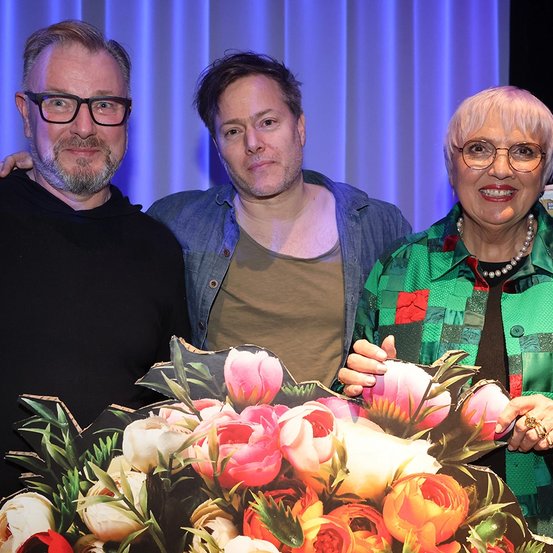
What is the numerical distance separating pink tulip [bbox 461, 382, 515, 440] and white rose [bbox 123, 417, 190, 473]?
1.56 ft

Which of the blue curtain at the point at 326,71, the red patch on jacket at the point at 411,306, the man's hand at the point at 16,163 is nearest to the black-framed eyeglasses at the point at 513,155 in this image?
the red patch on jacket at the point at 411,306

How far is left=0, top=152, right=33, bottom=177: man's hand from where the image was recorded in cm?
197

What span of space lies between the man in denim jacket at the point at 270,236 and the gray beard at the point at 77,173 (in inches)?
11.9

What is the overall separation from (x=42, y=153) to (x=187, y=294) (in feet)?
1.59

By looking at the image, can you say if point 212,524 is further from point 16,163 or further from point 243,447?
point 16,163

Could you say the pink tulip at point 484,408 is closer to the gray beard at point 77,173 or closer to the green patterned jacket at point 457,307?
the green patterned jacket at point 457,307

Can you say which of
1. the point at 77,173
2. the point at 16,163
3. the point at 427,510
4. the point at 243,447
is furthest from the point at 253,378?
the point at 16,163

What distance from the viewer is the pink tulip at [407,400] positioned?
4.58ft

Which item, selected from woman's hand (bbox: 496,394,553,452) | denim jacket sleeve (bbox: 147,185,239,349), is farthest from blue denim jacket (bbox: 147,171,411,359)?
woman's hand (bbox: 496,394,553,452)

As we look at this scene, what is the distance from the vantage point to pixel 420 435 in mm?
1393

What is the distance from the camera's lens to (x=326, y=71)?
2982 millimetres

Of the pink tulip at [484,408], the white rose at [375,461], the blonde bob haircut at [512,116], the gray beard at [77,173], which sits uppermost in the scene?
the blonde bob haircut at [512,116]

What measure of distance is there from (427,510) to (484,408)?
193mm

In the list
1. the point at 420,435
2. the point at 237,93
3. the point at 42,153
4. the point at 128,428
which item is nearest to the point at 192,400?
the point at 128,428
